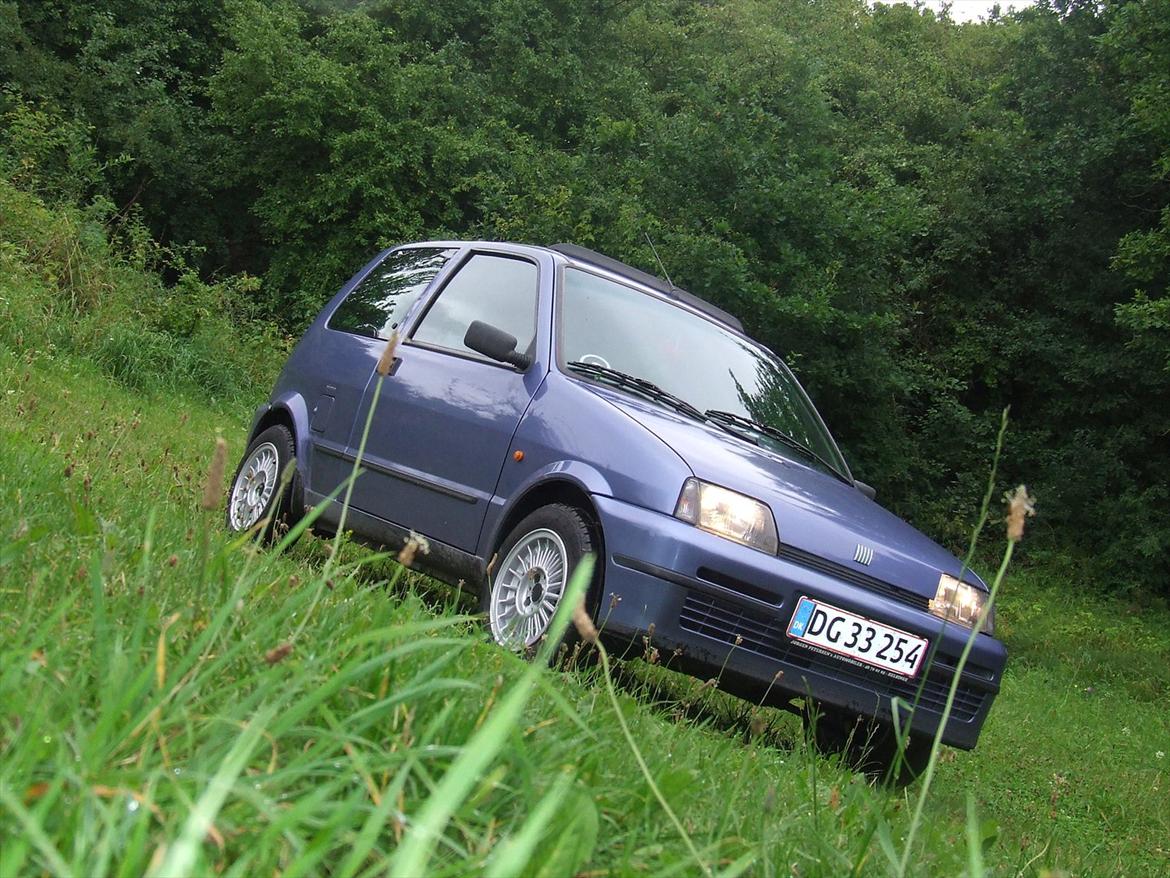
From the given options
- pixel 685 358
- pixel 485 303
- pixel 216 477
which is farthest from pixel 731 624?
pixel 216 477

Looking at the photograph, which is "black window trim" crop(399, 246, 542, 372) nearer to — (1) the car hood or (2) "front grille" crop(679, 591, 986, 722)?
(1) the car hood

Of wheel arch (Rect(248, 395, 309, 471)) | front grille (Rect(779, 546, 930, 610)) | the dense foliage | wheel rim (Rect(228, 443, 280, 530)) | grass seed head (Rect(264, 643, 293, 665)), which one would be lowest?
wheel rim (Rect(228, 443, 280, 530))

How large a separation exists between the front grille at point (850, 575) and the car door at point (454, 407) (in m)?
1.28

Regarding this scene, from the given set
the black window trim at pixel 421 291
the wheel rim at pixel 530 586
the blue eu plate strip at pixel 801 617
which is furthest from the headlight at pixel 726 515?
the black window trim at pixel 421 291

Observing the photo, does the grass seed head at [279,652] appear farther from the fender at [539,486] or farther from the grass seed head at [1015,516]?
the fender at [539,486]

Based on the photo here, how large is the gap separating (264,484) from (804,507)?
10.0ft

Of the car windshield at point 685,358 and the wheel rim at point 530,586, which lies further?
the car windshield at point 685,358

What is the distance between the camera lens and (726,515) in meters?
4.32

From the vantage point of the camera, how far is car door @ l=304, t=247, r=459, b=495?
6.00m

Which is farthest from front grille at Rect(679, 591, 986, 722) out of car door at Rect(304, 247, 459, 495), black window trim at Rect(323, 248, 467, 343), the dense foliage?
the dense foliage

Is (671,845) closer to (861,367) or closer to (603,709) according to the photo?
(603,709)

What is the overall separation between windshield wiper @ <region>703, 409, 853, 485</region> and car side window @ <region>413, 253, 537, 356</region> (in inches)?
34.3

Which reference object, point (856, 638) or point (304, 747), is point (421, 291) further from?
point (304, 747)

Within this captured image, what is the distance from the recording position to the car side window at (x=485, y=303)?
551cm
